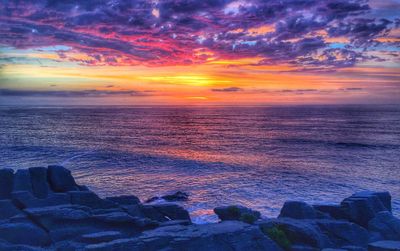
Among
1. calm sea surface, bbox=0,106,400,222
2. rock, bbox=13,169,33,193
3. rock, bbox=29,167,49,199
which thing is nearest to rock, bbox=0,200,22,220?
rock, bbox=13,169,33,193

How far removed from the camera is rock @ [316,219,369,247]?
21.1 m

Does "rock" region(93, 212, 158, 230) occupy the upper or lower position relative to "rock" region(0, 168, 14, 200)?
lower

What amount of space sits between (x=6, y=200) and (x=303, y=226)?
1665 cm

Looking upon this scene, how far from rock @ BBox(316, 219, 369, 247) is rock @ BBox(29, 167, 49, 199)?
16.5 m

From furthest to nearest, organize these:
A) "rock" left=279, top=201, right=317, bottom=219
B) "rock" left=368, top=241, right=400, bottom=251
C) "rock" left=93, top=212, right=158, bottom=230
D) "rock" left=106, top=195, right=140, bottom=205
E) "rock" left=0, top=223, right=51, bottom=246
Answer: "rock" left=106, top=195, right=140, bottom=205 < "rock" left=279, top=201, right=317, bottom=219 < "rock" left=93, top=212, right=158, bottom=230 < "rock" left=0, top=223, right=51, bottom=246 < "rock" left=368, top=241, right=400, bottom=251

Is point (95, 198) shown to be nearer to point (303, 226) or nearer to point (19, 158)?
point (303, 226)

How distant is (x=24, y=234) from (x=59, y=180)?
7418 mm

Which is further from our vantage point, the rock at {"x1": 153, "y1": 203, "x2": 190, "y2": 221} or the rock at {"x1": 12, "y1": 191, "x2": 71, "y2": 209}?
the rock at {"x1": 153, "y1": 203, "x2": 190, "y2": 221}

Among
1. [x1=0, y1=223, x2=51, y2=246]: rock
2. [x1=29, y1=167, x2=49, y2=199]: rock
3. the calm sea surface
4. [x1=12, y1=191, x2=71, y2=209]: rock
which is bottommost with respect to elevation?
the calm sea surface

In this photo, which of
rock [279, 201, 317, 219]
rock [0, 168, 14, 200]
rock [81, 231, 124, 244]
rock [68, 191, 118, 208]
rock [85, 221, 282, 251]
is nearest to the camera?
rock [85, 221, 282, 251]

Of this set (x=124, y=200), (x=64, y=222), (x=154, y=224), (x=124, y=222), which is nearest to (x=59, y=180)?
(x=124, y=200)

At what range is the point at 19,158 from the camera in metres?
59.0

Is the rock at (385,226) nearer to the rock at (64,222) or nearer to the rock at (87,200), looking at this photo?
the rock at (64,222)

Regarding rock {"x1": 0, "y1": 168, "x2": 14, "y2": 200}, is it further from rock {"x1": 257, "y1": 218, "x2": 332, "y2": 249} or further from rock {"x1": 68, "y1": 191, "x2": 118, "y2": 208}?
rock {"x1": 257, "y1": 218, "x2": 332, "y2": 249}
